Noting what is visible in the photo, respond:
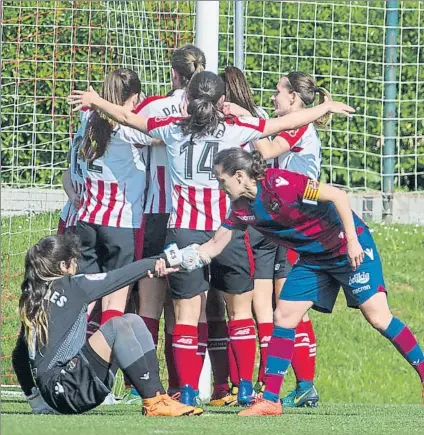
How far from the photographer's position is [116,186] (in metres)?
8.88

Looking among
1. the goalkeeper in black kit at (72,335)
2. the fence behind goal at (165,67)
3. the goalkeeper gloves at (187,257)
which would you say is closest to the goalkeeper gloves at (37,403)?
the goalkeeper in black kit at (72,335)

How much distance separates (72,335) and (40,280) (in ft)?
1.09

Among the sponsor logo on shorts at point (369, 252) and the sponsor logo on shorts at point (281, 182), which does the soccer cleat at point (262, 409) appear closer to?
the sponsor logo on shorts at point (369, 252)

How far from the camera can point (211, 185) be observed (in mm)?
8398

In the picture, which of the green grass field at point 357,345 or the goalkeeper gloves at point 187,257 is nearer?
the goalkeeper gloves at point 187,257

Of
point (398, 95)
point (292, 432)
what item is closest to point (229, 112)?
point (292, 432)

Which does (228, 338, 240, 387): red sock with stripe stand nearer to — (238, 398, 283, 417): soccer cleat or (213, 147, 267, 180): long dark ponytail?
(238, 398, 283, 417): soccer cleat

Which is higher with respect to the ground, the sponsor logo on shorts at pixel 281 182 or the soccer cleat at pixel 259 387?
the sponsor logo on shorts at pixel 281 182

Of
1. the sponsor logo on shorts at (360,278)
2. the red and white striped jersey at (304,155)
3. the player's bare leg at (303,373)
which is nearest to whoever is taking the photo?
the sponsor logo on shorts at (360,278)

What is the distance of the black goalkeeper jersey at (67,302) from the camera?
24.2 ft

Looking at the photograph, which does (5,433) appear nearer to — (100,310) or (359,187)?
(100,310)

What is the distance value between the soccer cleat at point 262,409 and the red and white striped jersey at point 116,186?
154 centimetres

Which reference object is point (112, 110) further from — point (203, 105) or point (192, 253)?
point (192, 253)

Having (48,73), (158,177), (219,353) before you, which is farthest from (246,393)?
(48,73)
